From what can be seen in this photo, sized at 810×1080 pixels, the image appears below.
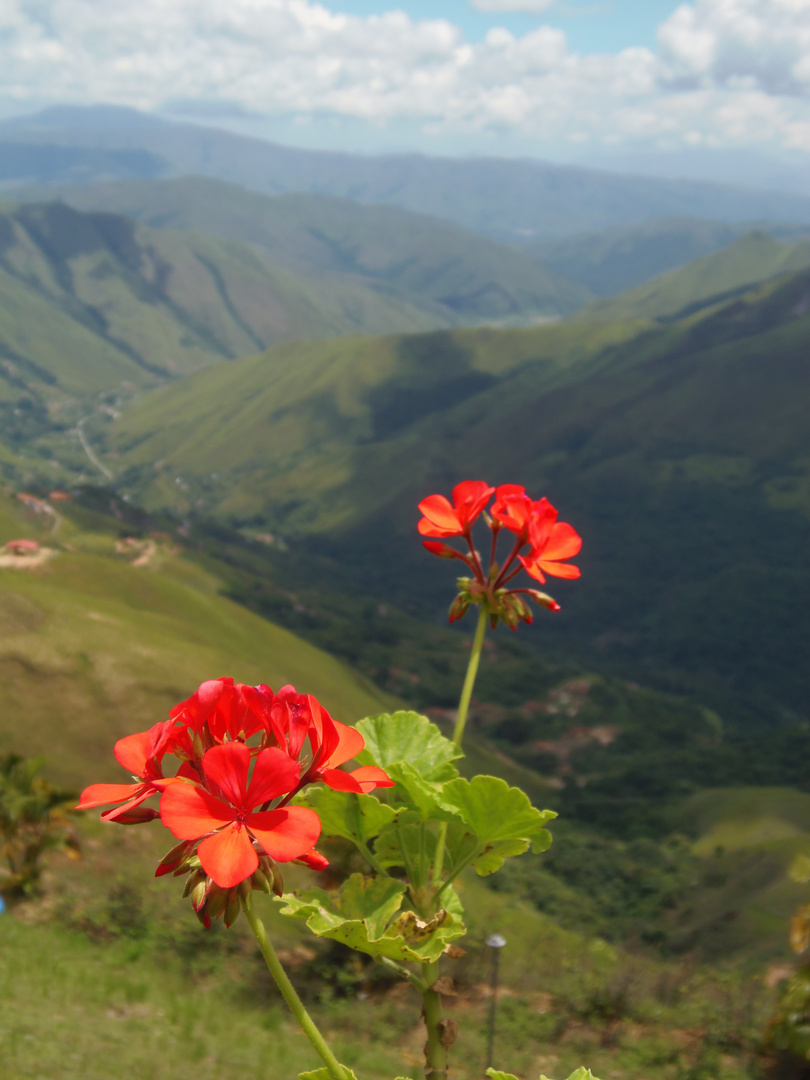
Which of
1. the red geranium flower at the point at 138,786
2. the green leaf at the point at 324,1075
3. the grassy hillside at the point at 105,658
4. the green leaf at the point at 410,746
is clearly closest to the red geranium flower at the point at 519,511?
the green leaf at the point at 410,746

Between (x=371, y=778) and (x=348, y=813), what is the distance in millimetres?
630

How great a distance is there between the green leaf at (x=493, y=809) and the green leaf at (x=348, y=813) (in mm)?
267

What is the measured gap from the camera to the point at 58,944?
24.4m

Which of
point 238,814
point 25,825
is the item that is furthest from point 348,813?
point 25,825

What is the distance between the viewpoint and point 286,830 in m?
2.29

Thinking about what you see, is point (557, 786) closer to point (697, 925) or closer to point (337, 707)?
point (337, 707)

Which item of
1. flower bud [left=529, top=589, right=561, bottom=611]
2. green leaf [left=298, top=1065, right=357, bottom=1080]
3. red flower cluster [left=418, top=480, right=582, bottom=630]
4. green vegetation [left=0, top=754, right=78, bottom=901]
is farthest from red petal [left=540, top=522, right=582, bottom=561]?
green vegetation [left=0, top=754, right=78, bottom=901]

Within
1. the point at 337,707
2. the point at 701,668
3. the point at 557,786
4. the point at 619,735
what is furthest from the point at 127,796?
the point at 701,668

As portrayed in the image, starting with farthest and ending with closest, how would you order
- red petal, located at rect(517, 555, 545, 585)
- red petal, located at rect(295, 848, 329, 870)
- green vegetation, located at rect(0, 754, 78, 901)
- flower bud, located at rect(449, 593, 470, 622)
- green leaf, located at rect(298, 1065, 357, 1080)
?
1. green vegetation, located at rect(0, 754, 78, 901)
2. flower bud, located at rect(449, 593, 470, 622)
3. red petal, located at rect(517, 555, 545, 585)
4. green leaf, located at rect(298, 1065, 357, 1080)
5. red petal, located at rect(295, 848, 329, 870)

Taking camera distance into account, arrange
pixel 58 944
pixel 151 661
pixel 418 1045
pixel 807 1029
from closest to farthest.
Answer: pixel 807 1029
pixel 418 1045
pixel 58 944
pixel 151 661

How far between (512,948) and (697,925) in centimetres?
2301

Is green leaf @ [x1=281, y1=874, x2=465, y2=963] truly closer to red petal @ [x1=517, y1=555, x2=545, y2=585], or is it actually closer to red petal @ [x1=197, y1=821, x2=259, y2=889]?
red petal @ [x1=197, y1=821, x2=259, y2=889]

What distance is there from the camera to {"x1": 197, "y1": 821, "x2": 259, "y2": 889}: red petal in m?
2.13

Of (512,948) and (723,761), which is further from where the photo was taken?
(723,761)
